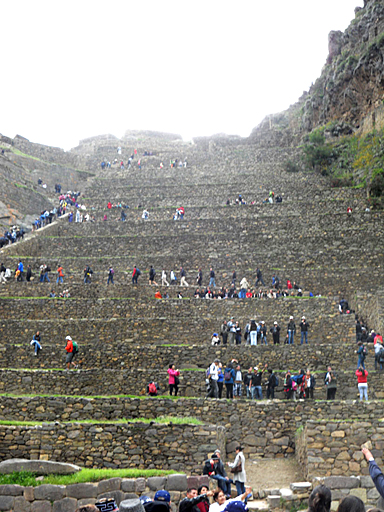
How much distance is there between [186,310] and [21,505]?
1484 cm

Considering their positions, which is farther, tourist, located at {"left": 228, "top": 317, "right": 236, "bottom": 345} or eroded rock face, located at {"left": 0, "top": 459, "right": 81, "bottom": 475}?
tourist, located at {"left": 228, "top": 317, "right": 236, "bottom": 345}

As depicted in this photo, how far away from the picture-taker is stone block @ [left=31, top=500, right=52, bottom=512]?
11.9 meters

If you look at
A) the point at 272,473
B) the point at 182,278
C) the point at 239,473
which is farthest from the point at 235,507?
the point at 182,278

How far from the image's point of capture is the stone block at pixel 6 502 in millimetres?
11984

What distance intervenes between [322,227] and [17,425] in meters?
24.9

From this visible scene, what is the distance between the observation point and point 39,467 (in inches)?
504

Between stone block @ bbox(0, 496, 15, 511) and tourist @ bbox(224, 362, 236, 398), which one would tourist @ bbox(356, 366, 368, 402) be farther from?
stone block @ bbox(0, 496, 15, 511)

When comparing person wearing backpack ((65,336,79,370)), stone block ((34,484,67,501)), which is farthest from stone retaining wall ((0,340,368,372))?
stone block ((34,484,67,501))

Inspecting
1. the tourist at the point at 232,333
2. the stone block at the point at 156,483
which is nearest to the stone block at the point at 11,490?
the stone block at the point at 156,483

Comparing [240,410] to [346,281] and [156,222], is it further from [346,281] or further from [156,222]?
[156,222]

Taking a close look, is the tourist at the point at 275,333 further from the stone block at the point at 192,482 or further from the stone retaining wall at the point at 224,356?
the stone block at the point at 192,482

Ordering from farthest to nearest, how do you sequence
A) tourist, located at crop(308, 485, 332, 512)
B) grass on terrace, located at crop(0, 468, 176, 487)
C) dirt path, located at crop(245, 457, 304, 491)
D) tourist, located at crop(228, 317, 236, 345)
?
tourist, located at crop(228, 317, 236, 345) → dirt path, located at crop(245, 457, 304, 491) → grass on terrace, located at crop(0, 468, 176, 487) → tourist, located at crop(308, 485, 332, 512)

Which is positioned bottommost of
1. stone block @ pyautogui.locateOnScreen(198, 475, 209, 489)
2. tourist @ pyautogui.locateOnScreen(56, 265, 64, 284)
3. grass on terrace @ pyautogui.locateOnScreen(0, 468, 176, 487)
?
grass on terrace @ pyautogui.locateOnScreen(0, 468, 176, 487)

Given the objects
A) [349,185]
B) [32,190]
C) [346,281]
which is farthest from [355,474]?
[32,190]
